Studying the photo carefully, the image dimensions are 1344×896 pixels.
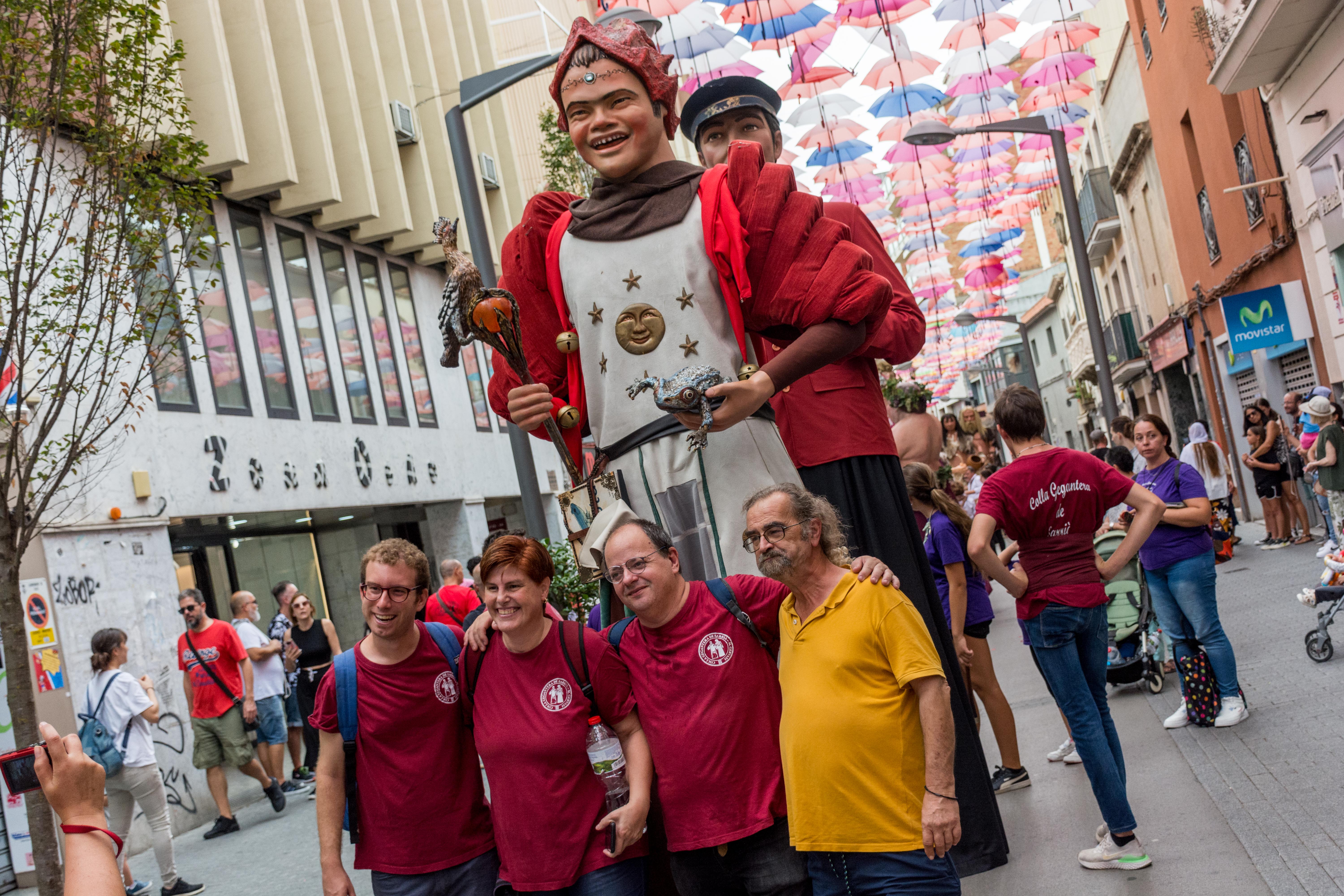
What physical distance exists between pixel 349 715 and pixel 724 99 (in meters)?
2.25

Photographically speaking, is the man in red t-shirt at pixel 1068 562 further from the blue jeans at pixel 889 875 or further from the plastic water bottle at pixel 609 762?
the plastic water bottle at pixel 609 762

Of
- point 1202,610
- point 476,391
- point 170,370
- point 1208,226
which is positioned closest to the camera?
point 1202,610

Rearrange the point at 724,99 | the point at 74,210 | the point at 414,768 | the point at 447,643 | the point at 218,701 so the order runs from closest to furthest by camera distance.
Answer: the point at 414,768, the point at 447,643, the point at 724,99, the point at 74,210, the point at 218,701

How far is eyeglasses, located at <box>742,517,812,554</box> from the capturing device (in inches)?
118

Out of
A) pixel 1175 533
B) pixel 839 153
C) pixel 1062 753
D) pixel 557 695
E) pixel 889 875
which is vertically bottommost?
pixel 1062 753

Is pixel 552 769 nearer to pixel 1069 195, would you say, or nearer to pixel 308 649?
pixel 308 649

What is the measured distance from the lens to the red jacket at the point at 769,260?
295cm

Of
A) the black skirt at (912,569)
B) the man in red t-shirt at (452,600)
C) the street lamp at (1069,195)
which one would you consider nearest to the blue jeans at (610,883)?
the black skirt at (912,569)

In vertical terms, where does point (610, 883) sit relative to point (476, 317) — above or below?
below

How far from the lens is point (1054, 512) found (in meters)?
5.47

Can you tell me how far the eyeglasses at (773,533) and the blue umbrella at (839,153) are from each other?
48.4 ft

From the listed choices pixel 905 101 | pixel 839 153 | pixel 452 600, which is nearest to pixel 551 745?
pixel 452 600

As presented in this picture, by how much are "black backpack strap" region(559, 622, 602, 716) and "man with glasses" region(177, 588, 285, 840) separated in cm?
773

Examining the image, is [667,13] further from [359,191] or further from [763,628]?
[763,628]
